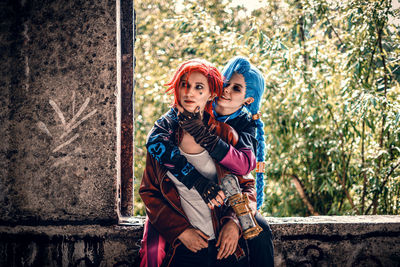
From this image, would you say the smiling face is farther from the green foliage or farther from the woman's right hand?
the green foliage

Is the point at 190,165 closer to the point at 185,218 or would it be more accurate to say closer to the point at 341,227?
the point at 185,218

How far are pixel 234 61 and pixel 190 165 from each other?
0.69m

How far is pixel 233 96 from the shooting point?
209cm

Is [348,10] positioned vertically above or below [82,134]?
above

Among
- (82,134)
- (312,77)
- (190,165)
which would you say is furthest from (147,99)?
(190,165)

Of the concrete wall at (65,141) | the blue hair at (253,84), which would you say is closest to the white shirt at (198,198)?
the blue hair at (253,84)

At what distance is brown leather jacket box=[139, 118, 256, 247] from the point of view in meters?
1.88

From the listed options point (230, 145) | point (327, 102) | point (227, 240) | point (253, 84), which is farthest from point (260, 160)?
point (327, 102)

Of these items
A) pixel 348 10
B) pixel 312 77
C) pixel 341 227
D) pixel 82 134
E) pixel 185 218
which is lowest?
pixel 341 227

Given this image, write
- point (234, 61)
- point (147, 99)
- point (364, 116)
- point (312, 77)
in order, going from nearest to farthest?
point (234, 61), point (364, 116), point (312, 77), point (147, 99)

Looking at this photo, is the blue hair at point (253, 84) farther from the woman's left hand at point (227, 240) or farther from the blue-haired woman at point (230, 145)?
the woman's left hand at point (227, 240)

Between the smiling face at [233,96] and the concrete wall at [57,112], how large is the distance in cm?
69

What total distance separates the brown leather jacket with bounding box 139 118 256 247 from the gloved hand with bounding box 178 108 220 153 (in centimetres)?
12

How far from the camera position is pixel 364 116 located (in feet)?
11.8
